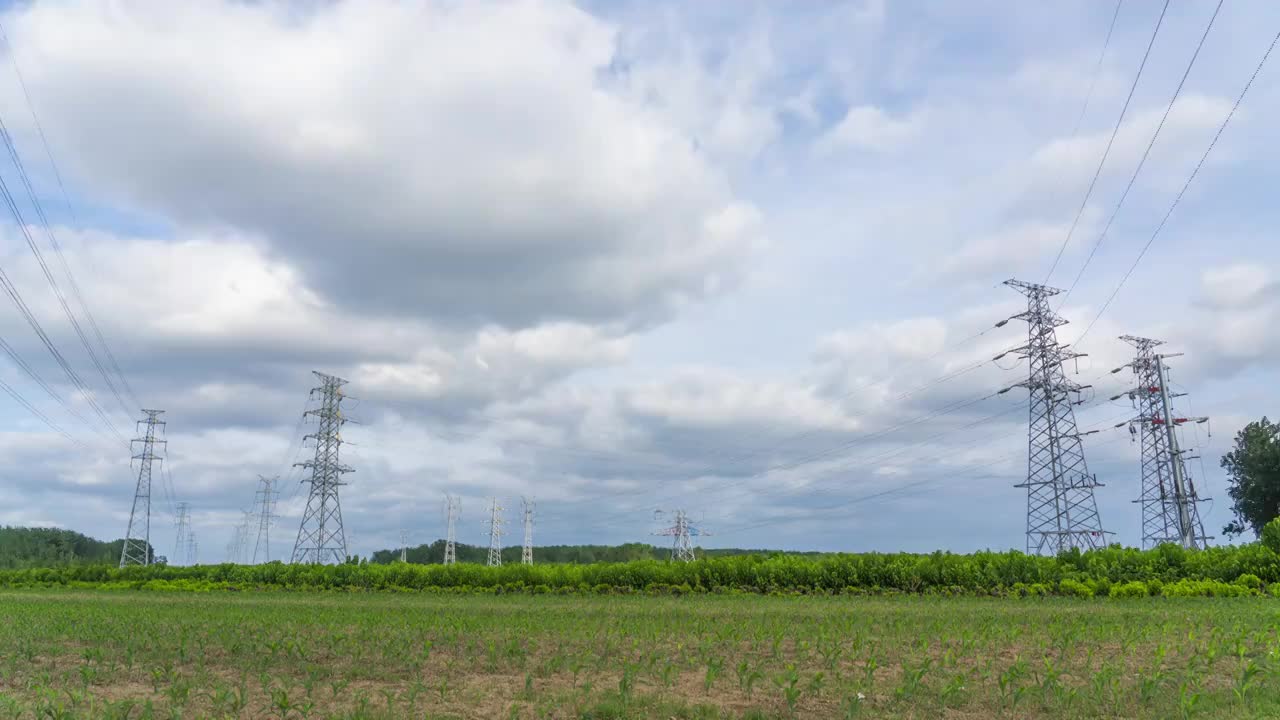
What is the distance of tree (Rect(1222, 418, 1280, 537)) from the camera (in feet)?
165

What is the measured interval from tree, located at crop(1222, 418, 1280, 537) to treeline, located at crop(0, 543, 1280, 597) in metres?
34.0

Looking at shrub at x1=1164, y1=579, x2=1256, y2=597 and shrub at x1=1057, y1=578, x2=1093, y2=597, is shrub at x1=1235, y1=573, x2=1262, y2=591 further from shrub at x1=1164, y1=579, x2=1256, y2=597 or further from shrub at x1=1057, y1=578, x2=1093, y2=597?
shrub at x1=1057, y1=578, x2=1093, y2=597

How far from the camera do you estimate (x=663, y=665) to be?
36.6 ft

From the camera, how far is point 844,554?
90.6ft

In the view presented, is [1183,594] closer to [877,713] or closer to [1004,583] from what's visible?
[1004,583]

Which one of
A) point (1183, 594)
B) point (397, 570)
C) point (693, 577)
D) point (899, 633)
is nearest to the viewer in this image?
point (899, 633)

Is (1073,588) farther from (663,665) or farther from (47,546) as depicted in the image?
(47,546)

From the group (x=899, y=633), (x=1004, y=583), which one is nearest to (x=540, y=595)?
(x=1004, y=583)

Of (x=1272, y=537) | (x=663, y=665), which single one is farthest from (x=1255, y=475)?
(x=663, y=665)

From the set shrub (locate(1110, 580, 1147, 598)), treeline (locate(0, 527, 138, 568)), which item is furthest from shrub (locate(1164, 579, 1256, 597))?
treeline (locate(0, 527, 138, 568))

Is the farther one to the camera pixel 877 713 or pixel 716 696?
pixel 716 696

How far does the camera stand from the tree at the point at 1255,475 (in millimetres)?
50250

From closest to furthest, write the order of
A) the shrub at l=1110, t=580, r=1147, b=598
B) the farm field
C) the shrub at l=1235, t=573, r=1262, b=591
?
the farm field
the shrub at l=1235, t=573, r=1262, b=591
the shrub at l=1110, t=580, r=1147, b=598

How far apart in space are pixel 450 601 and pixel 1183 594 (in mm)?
21466
